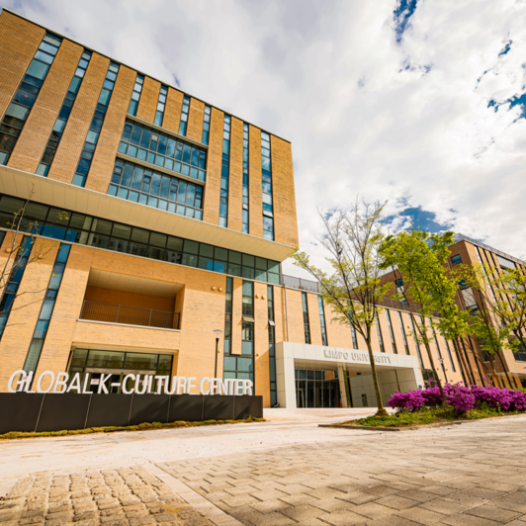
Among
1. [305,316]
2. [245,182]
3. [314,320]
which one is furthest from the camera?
[245,182]

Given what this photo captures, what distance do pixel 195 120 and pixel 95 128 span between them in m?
9.87

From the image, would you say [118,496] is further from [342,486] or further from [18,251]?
[18,251]

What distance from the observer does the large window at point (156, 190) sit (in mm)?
24125

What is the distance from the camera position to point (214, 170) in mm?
29391

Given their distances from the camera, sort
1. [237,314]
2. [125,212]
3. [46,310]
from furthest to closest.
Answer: [237,314]
[125,212]
[46,310]

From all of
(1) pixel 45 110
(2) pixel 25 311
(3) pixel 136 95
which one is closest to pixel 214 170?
(3) pixel 136 95

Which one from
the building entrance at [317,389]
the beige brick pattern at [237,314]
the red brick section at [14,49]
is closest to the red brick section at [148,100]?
the red brick section at [14,49]

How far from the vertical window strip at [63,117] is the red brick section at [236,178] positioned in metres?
14.4

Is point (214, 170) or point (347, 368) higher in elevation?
point (214, 170)

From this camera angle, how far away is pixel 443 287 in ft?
48.8

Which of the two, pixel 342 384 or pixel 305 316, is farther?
pixel 342 384

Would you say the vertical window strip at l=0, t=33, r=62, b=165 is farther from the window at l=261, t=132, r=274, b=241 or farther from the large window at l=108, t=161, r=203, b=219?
the window at l=261, t=132, r=274, b=241

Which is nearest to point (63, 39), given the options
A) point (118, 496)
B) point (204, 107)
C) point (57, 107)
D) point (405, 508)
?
point (57, 107)

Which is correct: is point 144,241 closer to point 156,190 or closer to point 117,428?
point 156,190
